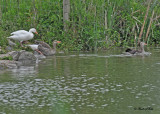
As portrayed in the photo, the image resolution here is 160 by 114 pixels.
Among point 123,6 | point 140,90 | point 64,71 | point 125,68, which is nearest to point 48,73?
point 64,71

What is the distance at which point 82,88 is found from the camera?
11.4 metres

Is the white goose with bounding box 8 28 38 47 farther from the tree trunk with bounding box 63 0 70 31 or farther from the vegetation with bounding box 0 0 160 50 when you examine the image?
the tree trunk with bounding box 63 0 70 31

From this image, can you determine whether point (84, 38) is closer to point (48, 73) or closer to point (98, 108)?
point (48, 73)

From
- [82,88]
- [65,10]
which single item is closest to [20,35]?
[65,10]

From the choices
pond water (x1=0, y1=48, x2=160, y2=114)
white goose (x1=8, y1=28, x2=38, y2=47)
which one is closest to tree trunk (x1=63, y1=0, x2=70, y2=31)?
white goose (x1=8, y1=28, x2=38, y2=47)

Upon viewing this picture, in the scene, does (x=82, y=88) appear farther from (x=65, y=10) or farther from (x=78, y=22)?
Answer: (x=65, y=10)

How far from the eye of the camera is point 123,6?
26953 millimetres

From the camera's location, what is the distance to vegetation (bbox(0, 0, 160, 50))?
23.7 m

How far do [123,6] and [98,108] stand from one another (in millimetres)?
18453

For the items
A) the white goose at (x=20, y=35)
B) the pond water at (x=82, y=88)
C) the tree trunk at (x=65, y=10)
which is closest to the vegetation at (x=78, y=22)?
the tree trunk at (x=65, y=10)

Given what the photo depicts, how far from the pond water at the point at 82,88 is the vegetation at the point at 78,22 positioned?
6130mm

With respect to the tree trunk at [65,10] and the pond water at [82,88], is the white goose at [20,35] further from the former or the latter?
the pond water at [82,88]

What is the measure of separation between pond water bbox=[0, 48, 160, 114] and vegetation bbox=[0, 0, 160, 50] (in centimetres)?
613

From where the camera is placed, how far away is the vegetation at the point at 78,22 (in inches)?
933
